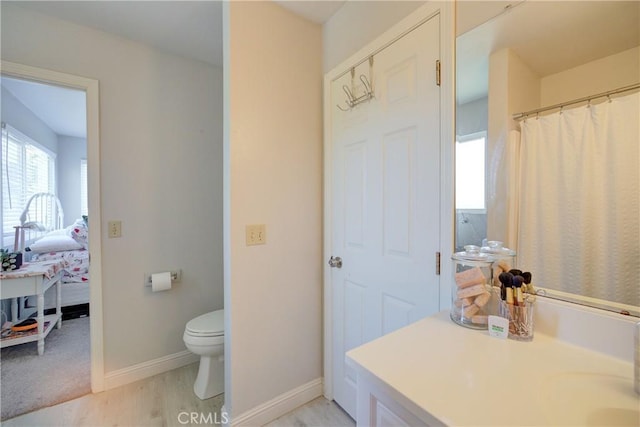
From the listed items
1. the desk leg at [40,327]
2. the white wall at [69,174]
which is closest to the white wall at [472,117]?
the desk leg at [40,327]

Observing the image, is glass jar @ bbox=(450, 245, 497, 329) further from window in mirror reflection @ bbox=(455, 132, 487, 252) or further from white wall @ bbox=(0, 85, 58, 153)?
white wall @ bbox=(0, 85, 58, 153)

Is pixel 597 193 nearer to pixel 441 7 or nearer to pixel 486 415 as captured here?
pixel 486 415

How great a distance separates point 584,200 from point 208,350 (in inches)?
77.6

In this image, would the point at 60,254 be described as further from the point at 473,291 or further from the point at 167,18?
the point at 473,291

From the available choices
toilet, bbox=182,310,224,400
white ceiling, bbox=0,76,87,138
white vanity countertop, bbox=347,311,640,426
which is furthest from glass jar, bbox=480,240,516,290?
white ceiling, bbox=0,76,87,138

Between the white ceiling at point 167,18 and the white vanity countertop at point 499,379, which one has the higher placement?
the white ceiling at point 167,18

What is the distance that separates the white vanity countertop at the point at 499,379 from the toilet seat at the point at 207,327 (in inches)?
51.4

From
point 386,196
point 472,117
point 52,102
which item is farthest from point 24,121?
point 472,117

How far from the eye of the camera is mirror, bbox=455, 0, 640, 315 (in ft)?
2.38

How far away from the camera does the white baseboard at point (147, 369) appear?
1.85 meters

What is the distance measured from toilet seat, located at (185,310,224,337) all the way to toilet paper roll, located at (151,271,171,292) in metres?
0.39

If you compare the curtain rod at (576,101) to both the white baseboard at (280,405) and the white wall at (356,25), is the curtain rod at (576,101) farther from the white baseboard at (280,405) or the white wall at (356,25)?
the white baseboard at (280,405)

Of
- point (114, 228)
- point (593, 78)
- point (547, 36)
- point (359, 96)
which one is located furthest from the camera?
point (114, 228)

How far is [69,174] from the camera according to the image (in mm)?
4879
